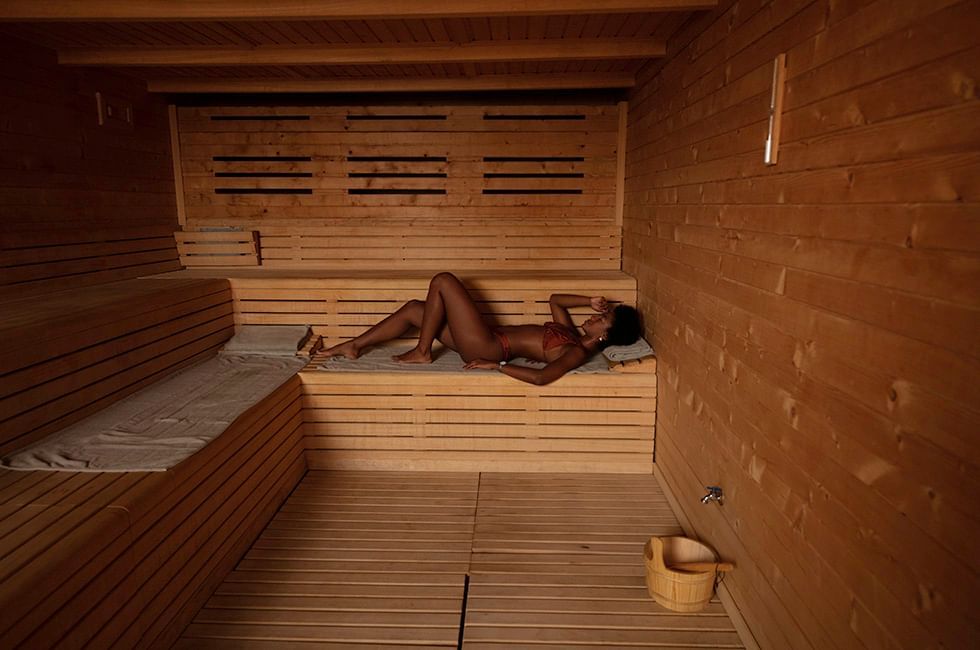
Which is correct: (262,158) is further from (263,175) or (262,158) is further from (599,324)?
(599,324)

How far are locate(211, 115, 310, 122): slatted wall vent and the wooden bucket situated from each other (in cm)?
424

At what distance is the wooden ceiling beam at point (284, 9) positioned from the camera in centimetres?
279

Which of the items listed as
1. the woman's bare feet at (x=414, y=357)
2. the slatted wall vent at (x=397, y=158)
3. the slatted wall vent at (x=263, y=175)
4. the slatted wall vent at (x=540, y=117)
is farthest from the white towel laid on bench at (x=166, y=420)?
the slatted wall vent at (x=540, y=117)

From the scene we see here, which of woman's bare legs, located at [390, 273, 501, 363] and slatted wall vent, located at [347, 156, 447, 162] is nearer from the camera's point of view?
woman's bare legs, located at [390, 273, 501, 363]

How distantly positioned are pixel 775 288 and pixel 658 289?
65.1 inches

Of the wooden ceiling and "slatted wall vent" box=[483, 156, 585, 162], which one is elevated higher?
the wooden ceiling

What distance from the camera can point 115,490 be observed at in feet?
6.76

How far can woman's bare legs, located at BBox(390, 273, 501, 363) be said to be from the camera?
384 cm

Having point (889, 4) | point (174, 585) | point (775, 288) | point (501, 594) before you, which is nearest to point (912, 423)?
point (775, 288)

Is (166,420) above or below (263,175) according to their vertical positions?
below

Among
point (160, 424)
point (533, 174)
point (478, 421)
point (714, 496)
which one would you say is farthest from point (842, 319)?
point (533, 174)

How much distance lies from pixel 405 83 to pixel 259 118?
1.38 metres

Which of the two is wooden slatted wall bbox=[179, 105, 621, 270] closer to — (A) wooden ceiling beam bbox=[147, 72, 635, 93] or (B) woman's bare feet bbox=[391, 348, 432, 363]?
(A) wooden ceiling beam bbox=[147, 72, 635, 93]

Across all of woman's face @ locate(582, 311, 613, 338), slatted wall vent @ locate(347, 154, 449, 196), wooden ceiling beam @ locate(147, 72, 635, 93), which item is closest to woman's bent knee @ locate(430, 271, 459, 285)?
woman's face @ locate(582, 311, 613, 338)
